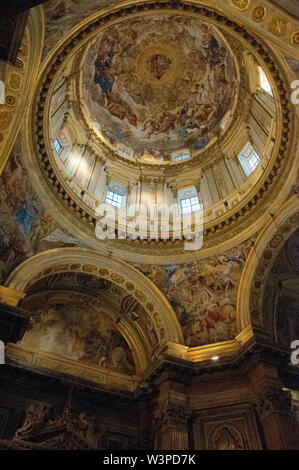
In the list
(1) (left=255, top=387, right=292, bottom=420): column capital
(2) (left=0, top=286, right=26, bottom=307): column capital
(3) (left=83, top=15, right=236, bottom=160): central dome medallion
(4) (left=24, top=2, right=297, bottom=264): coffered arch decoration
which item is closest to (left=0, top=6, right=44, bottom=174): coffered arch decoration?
(4) (left=24, top=2, right=297, bottom=264): coffered arch decoration

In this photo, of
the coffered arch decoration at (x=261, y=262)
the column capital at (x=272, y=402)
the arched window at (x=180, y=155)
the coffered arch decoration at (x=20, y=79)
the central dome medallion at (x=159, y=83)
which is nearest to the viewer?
the coffered arch decoration at (x=20, y=79)

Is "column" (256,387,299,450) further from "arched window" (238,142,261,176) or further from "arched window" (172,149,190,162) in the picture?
"arched window" (172,149,190,162)

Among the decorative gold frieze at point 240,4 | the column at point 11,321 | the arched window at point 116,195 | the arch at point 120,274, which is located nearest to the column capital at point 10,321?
the column at point 11,321

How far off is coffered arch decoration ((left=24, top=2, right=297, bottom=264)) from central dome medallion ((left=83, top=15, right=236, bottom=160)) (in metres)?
1.62

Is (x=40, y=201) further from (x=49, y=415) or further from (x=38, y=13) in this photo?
(x=49, y=415)

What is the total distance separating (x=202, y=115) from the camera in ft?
69.7

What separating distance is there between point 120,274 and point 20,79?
27.5 ft

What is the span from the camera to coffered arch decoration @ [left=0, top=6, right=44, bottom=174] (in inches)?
407

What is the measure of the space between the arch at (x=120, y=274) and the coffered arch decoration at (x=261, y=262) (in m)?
2.86

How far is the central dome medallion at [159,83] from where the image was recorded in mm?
19578

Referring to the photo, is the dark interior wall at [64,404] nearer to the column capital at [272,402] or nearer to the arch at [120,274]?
the arch at [120,274]

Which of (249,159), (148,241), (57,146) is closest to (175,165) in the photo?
(249,159)

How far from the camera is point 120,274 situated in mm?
15758

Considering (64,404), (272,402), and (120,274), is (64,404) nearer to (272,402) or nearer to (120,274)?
(120,274)
